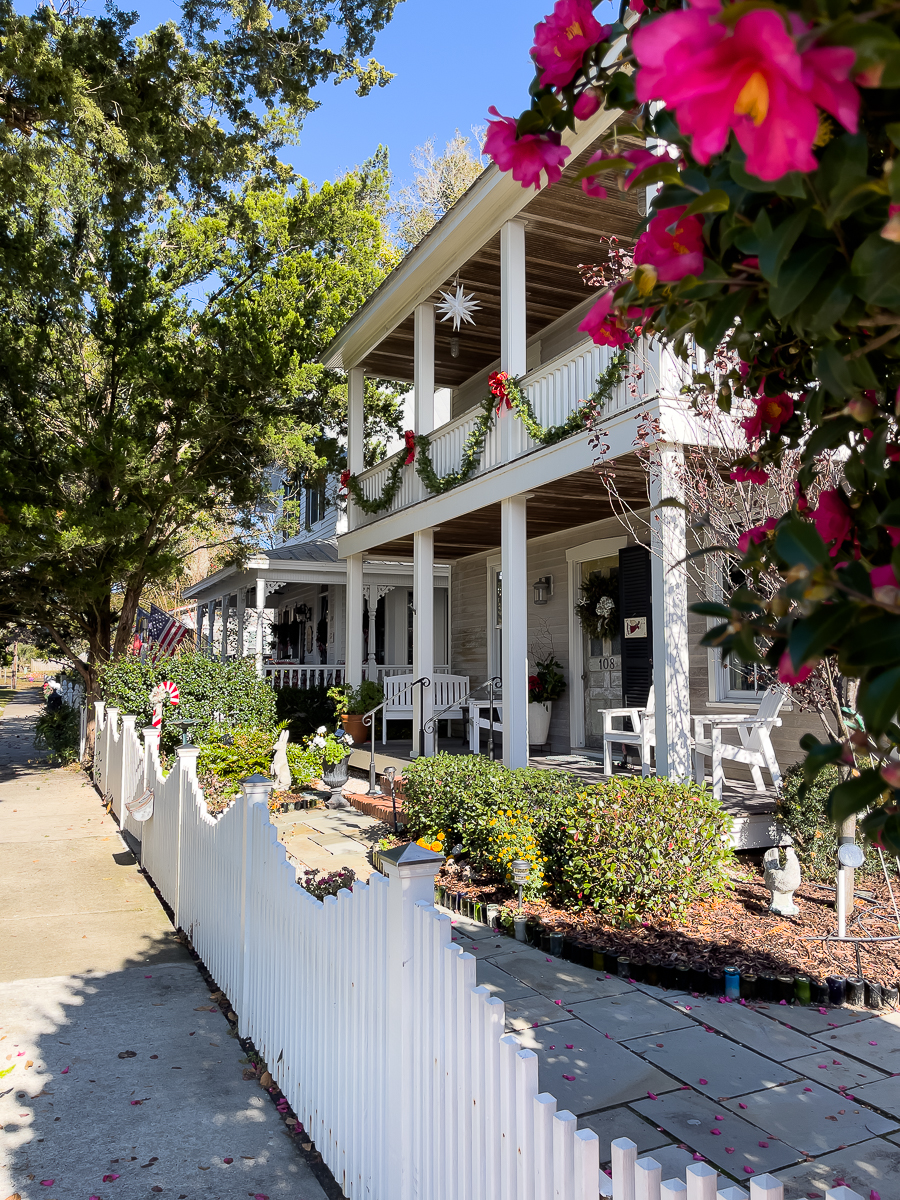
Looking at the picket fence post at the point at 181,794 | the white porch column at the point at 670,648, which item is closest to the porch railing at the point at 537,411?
the white porch column at the point at 670,648

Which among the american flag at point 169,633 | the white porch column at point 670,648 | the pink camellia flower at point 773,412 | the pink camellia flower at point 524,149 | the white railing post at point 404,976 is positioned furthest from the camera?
the american flag at point 169,633

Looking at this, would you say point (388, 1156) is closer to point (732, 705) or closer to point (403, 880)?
point (403, 880)

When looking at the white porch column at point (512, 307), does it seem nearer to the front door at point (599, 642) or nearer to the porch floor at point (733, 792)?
the front door at point (599, 642)

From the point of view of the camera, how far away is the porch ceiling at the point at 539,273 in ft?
27.2

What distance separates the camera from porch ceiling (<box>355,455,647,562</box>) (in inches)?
330

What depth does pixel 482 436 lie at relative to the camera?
9.38m

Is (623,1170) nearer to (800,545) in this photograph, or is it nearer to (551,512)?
(800,545)

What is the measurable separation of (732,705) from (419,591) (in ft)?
13.6

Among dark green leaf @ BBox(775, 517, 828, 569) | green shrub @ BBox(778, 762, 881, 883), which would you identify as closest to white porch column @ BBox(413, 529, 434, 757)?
green shrub @ BBox(778, 762, 881, 883)

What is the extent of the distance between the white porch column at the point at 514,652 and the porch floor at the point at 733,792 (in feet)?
2.05

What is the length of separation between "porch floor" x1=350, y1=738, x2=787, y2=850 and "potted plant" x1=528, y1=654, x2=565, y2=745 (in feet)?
2.10

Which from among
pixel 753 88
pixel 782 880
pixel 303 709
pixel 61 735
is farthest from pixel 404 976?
pixel 61 735

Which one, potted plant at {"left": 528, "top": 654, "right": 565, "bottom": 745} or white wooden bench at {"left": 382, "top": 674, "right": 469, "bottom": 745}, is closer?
potted plant at {"left": 528, "top": 654, "right": 565, "bottom": 745}

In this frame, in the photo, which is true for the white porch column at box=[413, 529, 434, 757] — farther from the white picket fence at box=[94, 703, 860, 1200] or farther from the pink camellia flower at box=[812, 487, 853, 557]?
the pink camellia flower at box=[812, 487, 853, 557]
